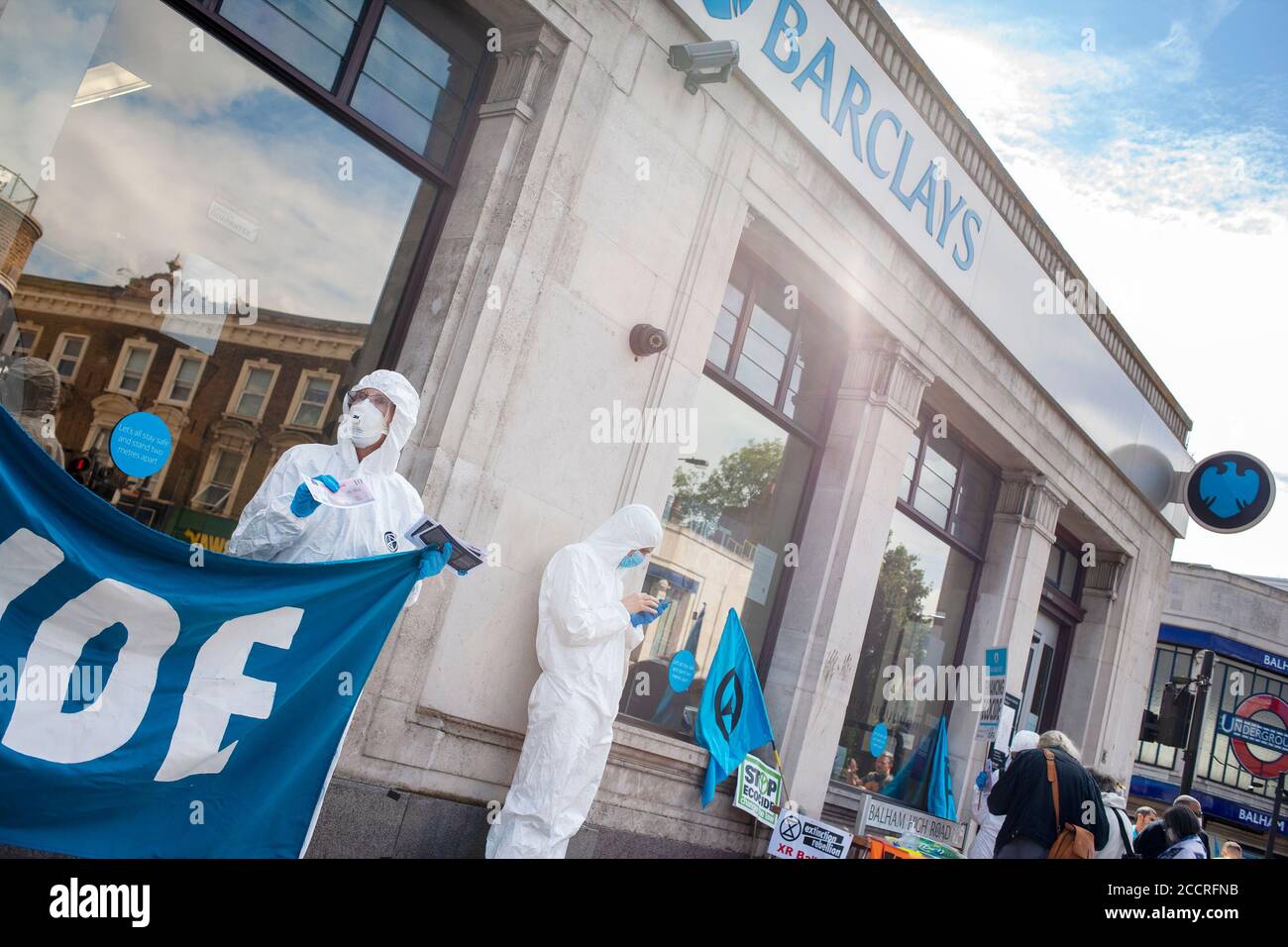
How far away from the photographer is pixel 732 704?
29.3ft

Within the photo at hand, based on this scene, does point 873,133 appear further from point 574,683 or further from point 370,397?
point 370,397

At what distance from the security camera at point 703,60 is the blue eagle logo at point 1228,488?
13123 mm

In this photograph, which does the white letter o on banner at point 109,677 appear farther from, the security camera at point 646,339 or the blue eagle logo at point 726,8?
the blue eagle logo at point 726,8

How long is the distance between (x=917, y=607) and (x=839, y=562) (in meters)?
2.64

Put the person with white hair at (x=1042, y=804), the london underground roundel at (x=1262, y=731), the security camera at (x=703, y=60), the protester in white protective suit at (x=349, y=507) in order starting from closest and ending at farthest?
the protester in white protective suit at (x=349, y=507) < the person with white hair at (x=1042, y=804) < the security camera at (x=703, y=60) < the london underground roundel at (x=1262, y=731)

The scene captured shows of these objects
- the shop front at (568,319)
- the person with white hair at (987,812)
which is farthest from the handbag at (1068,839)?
the shop front at (568,319)

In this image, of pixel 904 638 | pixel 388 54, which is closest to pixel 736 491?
pixel 904 638

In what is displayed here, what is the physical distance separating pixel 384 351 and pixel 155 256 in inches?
62.9

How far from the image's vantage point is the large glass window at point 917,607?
11.3 metres

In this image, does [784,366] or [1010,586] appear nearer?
[784,366]

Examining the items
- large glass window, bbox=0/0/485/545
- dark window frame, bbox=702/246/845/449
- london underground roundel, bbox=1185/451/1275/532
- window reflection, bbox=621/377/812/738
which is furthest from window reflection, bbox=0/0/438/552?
london underground roundel, bbox=1185/451/1275/532

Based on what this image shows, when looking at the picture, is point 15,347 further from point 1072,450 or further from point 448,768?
point 1072,450

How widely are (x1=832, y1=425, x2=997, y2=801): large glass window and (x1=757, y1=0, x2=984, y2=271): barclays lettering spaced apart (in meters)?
2.42

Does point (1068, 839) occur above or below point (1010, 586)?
below
